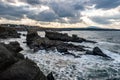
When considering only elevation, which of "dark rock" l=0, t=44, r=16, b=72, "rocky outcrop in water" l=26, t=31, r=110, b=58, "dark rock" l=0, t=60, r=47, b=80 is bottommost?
"rocky outcrop in water" l=26, t=31, r=110, b=58

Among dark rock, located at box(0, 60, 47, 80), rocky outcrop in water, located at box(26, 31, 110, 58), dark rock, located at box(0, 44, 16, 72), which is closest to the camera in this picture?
dark rock, located at box(0, 60, 47, 80)

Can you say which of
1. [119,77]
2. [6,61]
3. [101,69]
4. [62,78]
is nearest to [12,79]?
[6,61]

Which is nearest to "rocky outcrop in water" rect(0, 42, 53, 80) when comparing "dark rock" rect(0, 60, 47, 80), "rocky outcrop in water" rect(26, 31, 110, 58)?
"dark rock" rect(0, 60, 47, 80)

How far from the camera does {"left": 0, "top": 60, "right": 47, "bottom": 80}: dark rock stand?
35.8ft

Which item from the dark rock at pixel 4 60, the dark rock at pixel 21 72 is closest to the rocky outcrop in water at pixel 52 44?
the dark rock at pixel 21 72

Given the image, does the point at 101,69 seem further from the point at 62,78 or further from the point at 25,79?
the point at 25,79

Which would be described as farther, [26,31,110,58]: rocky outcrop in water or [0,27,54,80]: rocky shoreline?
[26,31,110,58]: rocky outcrop in water

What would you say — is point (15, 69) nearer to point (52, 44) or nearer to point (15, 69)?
point (15, 69)

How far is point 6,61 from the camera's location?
11.7 metres

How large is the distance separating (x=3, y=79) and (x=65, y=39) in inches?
2047

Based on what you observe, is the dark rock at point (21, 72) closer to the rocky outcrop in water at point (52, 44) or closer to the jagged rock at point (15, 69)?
the jagged rock at point (15, 69)

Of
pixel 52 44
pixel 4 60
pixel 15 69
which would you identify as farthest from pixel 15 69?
pixel 52 44

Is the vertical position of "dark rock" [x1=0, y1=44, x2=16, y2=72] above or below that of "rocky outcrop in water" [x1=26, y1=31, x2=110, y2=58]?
above

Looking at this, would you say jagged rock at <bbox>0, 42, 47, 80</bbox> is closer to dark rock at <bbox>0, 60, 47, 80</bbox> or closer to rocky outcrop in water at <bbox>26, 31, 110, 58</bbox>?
dark rock at <bbox>0, 60, 47, 80</bbox>
